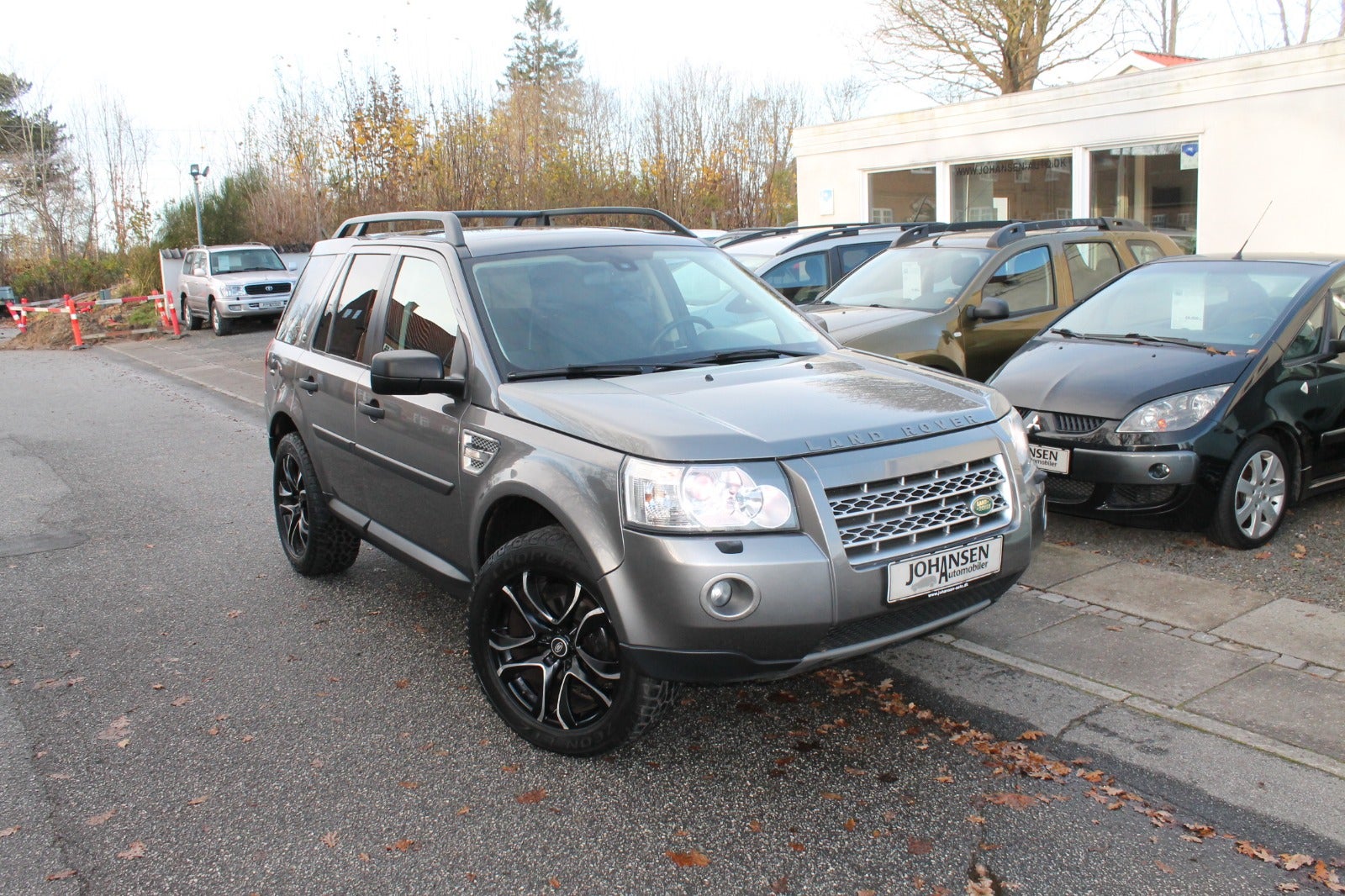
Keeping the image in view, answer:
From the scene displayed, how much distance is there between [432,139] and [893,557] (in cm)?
1894

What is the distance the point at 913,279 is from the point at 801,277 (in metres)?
2.73

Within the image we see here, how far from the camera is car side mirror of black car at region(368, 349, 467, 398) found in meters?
4.27

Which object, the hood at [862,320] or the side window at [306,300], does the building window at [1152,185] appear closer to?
the hood at [862,320]

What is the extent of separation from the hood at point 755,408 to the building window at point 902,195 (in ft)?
56.4

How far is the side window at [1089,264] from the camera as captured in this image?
9570 mm

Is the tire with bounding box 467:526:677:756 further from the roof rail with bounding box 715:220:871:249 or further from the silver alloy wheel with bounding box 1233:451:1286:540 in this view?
the roof rail with bounding box 715:220:871:249

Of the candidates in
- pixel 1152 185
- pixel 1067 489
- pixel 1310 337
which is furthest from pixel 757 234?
pixel 1067 489

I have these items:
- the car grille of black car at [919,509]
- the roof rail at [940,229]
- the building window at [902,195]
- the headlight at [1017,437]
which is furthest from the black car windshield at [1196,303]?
the building window at [902,195]

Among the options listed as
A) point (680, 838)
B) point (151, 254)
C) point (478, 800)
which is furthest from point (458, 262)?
point (151, 254)

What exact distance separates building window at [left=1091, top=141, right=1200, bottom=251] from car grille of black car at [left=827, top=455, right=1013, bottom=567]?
582 inches

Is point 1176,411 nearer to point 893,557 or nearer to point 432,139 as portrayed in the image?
point 893,557

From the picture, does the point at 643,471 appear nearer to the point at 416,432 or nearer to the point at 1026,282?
the point at 416,432

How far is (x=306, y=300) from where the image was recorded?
20.5 ft

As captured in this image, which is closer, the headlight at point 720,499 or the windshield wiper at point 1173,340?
the headlight at point 720,499
